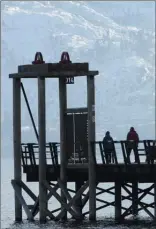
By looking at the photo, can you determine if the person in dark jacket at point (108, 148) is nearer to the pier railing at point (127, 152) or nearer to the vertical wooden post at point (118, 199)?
the pier railing at point (127, 152)

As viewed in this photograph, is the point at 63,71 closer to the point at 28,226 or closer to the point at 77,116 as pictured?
the point at 77,116

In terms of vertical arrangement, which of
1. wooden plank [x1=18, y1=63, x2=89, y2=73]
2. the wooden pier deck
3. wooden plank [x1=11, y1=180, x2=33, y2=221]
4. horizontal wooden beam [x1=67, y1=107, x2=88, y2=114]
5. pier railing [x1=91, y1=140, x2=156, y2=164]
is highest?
wooden plank [x1=18, y1=63, x2=89, y2=73]

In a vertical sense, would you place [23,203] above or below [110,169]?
below

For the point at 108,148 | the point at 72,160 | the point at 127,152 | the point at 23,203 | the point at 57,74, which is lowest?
the point at 23,203

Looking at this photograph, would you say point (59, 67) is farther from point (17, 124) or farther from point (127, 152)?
point (127, 152)

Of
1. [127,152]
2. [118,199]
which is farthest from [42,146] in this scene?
[118,199]

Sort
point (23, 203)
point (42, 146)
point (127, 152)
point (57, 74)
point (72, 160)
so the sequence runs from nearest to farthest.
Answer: point (127, 152) → point (57, 74) → point (42, 146) → point (72, 160) → point (23, 203)

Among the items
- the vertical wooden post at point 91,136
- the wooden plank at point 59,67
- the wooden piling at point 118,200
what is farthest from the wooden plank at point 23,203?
the wooden plank at point 59,67

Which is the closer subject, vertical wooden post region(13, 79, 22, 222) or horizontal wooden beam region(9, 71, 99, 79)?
horizontal wooden beam region(9, 71, 99, 79)

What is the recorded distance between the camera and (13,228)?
2190 inches

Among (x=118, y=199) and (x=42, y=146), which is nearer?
(x=42, y=146)

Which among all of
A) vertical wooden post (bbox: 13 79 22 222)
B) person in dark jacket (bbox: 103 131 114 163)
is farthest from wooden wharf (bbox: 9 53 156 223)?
person in dark jacket (bbox: 103 131 114 163)

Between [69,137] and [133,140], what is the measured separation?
2460 mm

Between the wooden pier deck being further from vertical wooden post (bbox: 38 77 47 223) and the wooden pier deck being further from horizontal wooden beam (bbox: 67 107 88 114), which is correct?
horizontal wooden beam (bbox: 67 107 88 114)
